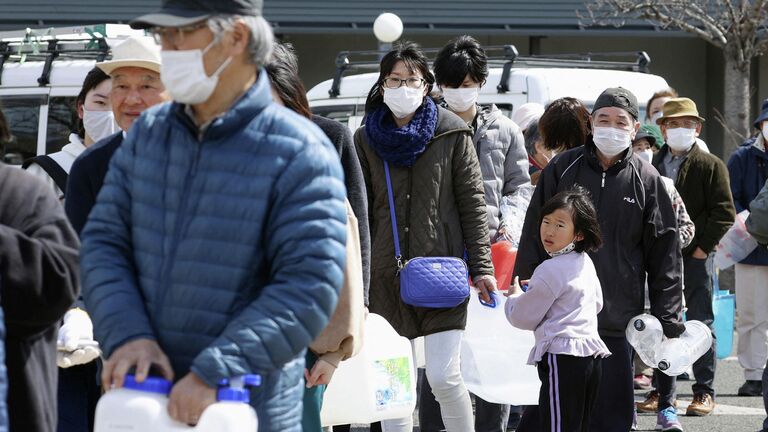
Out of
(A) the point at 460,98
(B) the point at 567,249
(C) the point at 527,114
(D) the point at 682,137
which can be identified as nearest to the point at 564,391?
(B) the point at 567,249

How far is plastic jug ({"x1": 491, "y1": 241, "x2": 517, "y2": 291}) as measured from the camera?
308 inches

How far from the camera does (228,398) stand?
320 cm

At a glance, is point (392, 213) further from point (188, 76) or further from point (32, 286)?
point (188, 76)

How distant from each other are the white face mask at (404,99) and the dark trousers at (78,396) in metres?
2.40

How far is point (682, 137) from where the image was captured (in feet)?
32.6

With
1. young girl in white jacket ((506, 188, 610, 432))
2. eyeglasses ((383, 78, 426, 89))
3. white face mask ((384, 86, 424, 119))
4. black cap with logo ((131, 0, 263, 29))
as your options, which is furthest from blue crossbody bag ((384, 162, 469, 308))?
black cap with logo ((131, 0, 263, 29))

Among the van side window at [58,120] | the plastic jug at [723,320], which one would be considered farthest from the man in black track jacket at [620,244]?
the van side window at [58,120]

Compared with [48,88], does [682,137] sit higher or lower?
lower

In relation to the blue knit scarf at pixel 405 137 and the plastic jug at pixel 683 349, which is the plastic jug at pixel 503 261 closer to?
the plastic jug at pixel 683 349

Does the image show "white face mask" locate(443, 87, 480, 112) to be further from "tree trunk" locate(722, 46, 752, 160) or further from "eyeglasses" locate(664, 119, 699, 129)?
"tree trunk" locate(722, 46, 752, 160)

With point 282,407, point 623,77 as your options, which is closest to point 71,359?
point 282,407

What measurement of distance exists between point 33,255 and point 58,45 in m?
9.90

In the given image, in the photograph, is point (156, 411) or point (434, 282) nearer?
point (156, 411)

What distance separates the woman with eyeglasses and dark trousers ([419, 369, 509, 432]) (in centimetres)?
47
